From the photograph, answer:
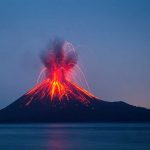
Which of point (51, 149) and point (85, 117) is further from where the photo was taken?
point (85, 117)

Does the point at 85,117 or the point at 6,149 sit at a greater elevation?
the point at 85,117

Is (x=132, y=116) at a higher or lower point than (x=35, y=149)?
higher

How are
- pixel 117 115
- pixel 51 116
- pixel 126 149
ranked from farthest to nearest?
1. pixel 117 115
2. pixel 51 116
3. pixel 126 149

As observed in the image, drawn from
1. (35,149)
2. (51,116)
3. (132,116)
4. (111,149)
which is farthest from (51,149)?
(132,116)

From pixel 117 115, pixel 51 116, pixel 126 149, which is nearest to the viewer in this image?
pixel 126 149

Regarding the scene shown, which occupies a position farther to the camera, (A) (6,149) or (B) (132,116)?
(B) (132,116)

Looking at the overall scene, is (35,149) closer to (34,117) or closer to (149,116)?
(34,117)

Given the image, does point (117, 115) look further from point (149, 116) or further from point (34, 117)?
point (34, 117)

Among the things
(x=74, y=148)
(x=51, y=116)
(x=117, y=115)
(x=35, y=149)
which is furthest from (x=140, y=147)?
(x=117, y=115)
